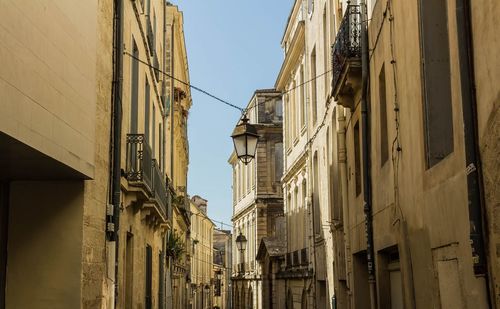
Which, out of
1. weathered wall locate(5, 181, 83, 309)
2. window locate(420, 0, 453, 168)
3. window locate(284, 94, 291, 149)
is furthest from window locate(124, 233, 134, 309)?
window locate(284, 94, 291, 149)

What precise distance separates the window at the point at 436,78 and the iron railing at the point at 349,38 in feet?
15.3

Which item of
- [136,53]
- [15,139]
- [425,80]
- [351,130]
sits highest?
[136,53]

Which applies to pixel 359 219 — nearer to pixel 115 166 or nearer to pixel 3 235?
pixel 115 166

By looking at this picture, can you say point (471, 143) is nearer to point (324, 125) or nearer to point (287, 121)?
point (324, 125)

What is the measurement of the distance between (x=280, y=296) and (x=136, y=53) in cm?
1903

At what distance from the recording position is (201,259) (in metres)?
62.5

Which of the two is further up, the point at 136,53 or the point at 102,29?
the point at 136,53

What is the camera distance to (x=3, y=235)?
329 inches

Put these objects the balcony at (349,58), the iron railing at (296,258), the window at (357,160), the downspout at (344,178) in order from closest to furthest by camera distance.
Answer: the balcony at (349,58), the window at (357,160), the downspout at (344,178), the iron railing at (296,258)

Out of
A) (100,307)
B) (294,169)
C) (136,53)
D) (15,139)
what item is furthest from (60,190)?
(294,169)

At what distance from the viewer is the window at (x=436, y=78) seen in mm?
7797

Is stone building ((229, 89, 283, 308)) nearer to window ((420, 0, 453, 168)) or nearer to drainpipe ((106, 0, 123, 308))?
drainpipe ((106, 0, 123, 308))

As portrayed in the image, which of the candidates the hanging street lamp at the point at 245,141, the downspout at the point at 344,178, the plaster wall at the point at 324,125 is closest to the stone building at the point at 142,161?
the hanging street lamp at the point at 245,141

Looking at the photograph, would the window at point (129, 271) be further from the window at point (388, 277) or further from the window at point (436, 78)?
the window at point (436, 78)
